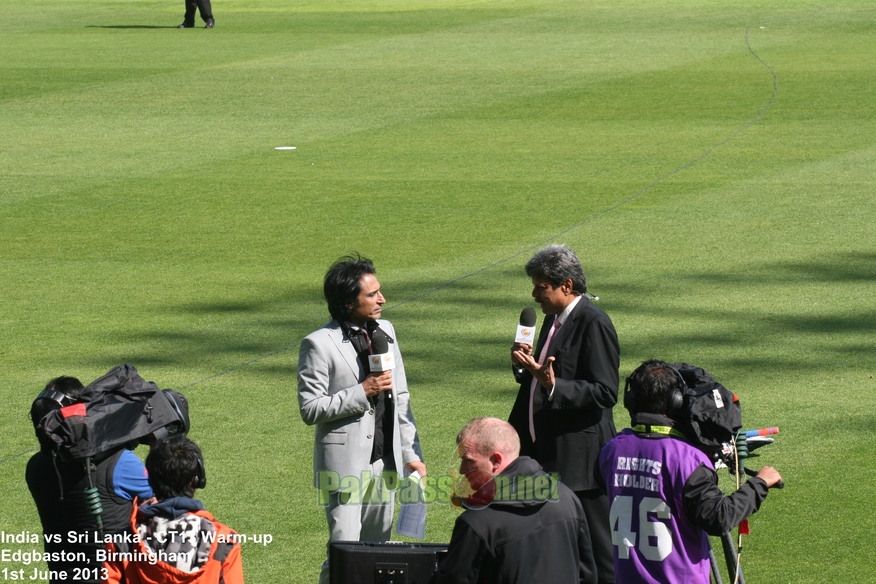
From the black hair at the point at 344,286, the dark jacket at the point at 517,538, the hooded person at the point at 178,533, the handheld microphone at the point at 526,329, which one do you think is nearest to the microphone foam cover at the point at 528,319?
the handheld microphone at the point at 526,329

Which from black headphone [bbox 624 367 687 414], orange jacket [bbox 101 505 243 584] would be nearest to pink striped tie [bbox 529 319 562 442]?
black headphone [bbox 624 367 687 414]

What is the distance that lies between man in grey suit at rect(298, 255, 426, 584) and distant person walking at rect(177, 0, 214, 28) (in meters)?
33.4

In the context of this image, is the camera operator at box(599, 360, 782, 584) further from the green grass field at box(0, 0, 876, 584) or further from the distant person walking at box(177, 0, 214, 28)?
the distant person walking at box(177, 0, 214, 28)

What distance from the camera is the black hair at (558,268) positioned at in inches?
234

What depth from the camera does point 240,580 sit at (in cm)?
478

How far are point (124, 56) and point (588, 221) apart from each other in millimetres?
19996

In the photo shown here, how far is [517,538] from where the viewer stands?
417cm

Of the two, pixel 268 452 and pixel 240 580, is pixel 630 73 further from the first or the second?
pixel 240 580

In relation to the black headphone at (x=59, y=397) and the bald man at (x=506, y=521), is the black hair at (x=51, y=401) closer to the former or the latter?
the black headphone at (x=59, y=397)

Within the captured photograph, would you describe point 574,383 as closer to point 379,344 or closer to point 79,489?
point 379,344

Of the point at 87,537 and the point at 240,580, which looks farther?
the point at 87,537

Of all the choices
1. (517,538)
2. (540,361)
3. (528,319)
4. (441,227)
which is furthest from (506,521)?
(441,227)

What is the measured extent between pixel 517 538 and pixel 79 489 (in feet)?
6.64

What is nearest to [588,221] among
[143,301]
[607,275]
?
[607,275]
